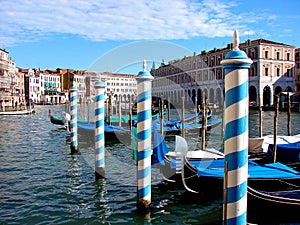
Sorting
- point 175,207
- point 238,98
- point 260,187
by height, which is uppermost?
point 238,98

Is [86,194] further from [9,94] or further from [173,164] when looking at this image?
[9,94]

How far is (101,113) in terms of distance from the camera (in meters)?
5.08

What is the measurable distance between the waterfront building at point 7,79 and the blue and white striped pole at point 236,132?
3322cm

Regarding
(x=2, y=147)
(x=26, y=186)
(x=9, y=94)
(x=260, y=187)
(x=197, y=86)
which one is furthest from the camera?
(x=9, y=94)

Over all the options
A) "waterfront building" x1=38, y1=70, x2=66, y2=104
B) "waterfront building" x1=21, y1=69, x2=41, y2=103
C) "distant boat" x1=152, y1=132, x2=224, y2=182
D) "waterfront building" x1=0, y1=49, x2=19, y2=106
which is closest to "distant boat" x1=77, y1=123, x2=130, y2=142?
"distant boat" x1=152, y1=132, x2=224, y2=182

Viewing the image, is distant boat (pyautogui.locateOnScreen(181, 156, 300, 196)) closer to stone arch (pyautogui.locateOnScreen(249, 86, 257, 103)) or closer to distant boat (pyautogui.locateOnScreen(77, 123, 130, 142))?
distant boat (pyautogui.locateOnScreen(77, 123, 130, 142))

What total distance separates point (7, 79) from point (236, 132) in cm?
3808

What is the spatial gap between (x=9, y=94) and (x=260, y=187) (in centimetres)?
3638

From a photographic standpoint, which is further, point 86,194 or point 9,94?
point 9,94

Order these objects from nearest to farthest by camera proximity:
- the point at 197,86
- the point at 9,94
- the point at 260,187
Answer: the point at 260,187, the point at 197,86, the point at 9,94

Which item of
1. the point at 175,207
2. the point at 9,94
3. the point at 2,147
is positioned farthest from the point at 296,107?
the point at 9,94

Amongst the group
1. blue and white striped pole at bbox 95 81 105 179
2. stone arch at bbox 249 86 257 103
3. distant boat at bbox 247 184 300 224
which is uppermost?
stone arch at bbox 249 86 257 103

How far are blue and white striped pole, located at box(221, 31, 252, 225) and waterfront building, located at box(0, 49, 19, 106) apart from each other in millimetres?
33222

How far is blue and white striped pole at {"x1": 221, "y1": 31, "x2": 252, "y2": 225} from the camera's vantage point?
84.7 inches
